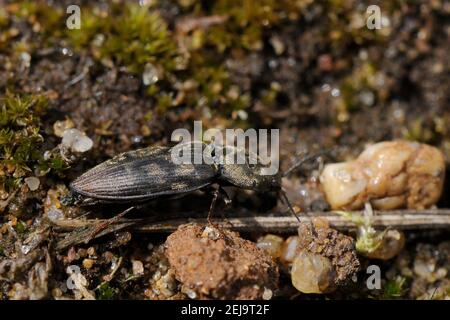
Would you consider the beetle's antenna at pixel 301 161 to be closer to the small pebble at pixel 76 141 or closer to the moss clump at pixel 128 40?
the moss clump at pixel 128 40

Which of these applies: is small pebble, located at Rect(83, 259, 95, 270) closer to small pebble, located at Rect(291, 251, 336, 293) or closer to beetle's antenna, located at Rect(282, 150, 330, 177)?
small pebble, located at Rect(291, 251, 336, 293)

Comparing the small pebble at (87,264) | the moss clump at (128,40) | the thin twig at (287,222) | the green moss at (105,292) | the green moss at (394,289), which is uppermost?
the moss clump at (128,40)

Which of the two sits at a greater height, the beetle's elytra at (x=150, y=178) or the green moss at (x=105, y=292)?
the beetle's elytra at (x=150, y=178)

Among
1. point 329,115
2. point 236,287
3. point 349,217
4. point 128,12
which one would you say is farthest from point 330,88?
point 236,287

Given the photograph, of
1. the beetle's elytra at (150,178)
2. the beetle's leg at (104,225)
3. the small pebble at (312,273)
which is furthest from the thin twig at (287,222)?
the small pebble at (312,273)

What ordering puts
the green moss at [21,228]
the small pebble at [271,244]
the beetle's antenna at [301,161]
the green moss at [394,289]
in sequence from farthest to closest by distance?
1. the beetle's antenna at [301,161]
2. the green moss at [394,289]
3. the small pebble at [271,244]
4. the green moss at [21,228]

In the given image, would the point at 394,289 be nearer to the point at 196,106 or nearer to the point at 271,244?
the point at 271,244

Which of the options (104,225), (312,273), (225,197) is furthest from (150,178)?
(312,273)
